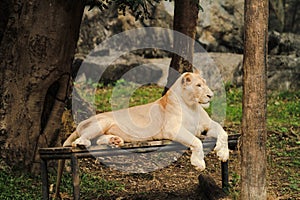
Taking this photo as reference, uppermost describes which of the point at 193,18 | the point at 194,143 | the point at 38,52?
the point at 193,18

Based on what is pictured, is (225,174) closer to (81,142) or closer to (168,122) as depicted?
(168,122)

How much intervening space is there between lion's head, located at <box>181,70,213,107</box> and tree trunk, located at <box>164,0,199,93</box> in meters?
2.46

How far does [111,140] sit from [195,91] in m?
1.00

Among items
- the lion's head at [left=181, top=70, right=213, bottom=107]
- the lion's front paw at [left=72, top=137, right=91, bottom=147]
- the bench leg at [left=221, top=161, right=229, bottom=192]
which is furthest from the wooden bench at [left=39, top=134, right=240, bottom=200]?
the bench leg at [left=221, top=161, right=229, bottom=192]

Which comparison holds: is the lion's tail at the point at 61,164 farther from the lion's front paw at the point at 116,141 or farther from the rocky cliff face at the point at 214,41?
the rocky cliff face at the point at 214,41

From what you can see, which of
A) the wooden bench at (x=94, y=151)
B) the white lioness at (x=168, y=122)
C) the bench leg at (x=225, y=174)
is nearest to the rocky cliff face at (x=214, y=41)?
the bench leg at (x=225, y=174)

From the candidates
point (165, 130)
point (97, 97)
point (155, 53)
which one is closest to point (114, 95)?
point (97, 97)

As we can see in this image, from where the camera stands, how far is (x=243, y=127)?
5.82 metres

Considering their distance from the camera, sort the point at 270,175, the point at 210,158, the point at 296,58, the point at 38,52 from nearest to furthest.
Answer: the point at 38,52 < the point at 270,175 < the point at 210,158 < the point at 296,58

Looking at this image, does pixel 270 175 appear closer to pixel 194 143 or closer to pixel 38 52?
pixel 194 143

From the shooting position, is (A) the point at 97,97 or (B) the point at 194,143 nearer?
(B) the point at 194,143

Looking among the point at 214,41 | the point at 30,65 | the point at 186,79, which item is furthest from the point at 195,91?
the point at 214,41

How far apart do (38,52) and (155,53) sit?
740cm

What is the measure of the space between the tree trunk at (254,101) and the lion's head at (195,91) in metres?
0.70
